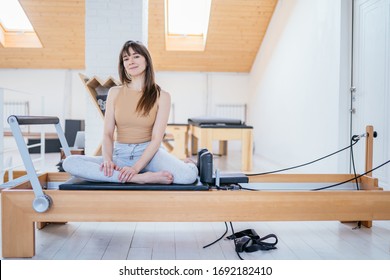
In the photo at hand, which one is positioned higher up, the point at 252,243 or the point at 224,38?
the point at 224,38

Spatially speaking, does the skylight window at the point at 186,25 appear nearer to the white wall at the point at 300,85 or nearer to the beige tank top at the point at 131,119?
the white wall at the point at 300,85

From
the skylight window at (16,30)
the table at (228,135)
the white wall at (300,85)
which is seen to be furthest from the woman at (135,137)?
the skylight window at (16,30)

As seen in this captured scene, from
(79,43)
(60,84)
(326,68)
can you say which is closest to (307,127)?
(326,68)

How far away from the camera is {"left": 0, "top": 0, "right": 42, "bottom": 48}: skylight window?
→ 21.0ft

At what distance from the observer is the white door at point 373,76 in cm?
304

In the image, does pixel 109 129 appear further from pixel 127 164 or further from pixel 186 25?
pixel 186 25

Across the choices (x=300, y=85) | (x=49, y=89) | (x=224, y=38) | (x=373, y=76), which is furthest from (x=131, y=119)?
(x=49, y=89)

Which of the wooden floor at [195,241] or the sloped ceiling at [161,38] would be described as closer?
the wooden floor at [195,241]

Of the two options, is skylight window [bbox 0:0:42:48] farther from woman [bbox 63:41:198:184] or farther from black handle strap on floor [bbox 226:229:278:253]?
black handle strap on floor [bbox 226:229:278:253]

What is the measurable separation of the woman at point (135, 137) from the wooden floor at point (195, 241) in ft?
1.03

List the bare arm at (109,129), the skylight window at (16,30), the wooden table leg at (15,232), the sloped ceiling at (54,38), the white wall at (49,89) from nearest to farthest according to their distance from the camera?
the wooden table leg at (15,232) < the bare arm at (109,129) < the sloped ceiling at (54,38) < the skylight window at (16,30) < the white wall at (49,89)

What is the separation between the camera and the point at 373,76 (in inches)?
126

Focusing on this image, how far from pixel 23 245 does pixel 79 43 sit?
5.40 metres

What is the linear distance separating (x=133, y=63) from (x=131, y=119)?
26 centimetres
